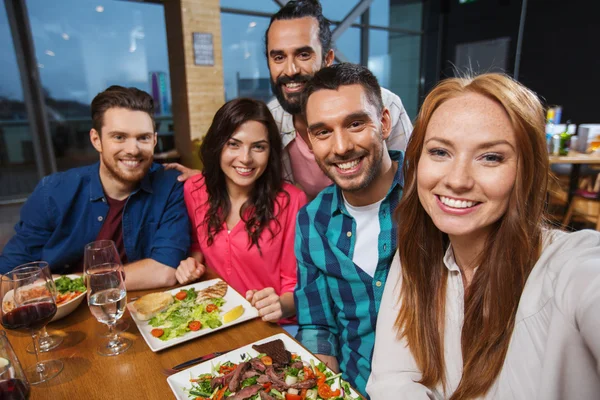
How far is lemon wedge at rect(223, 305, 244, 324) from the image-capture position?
1312 millimetres


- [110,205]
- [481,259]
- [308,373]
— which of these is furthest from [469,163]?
[110,205]

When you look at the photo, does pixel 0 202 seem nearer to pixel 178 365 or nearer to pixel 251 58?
pixel 251 58

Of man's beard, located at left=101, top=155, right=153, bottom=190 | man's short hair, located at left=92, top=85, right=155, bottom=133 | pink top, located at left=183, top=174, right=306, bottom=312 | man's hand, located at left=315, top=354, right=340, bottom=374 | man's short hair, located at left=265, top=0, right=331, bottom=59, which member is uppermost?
man's short hair, located at left=265, top=0, right=331, bottom=59

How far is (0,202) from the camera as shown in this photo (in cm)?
466

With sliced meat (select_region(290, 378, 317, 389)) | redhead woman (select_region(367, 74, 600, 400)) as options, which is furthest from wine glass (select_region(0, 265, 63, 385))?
redhead woman (select_region(367, 74, 600, 400))

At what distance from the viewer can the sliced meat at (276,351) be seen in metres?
1.08

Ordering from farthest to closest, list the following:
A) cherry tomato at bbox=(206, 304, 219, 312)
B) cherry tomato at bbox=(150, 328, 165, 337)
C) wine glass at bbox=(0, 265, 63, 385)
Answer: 1. cherry tomato at bbox=(206, 304, 219, 312)
2. cherry tomato at bbox=(150, 328, 165, 337)
3. wine glass at bbox=(0, 265, 63, 385)

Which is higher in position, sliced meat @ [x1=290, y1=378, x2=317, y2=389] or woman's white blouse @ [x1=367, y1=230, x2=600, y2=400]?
woman's white blouse @ [x1=367, y1=230, x2=600, y2=400]

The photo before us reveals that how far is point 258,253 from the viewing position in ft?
6.46

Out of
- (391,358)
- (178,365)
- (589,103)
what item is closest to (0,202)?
(178,365)

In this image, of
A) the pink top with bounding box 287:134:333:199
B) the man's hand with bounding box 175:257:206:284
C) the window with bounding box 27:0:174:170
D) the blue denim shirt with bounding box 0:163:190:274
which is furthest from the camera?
the window with bounding box 27:0:174:170

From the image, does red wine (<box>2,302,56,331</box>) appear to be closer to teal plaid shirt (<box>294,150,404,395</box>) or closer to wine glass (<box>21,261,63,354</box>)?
wine glass (<box>21,261,63,354</box>)

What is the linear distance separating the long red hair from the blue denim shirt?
3.87ft

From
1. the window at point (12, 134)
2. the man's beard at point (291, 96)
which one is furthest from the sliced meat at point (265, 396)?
the window at point (12, 134)
